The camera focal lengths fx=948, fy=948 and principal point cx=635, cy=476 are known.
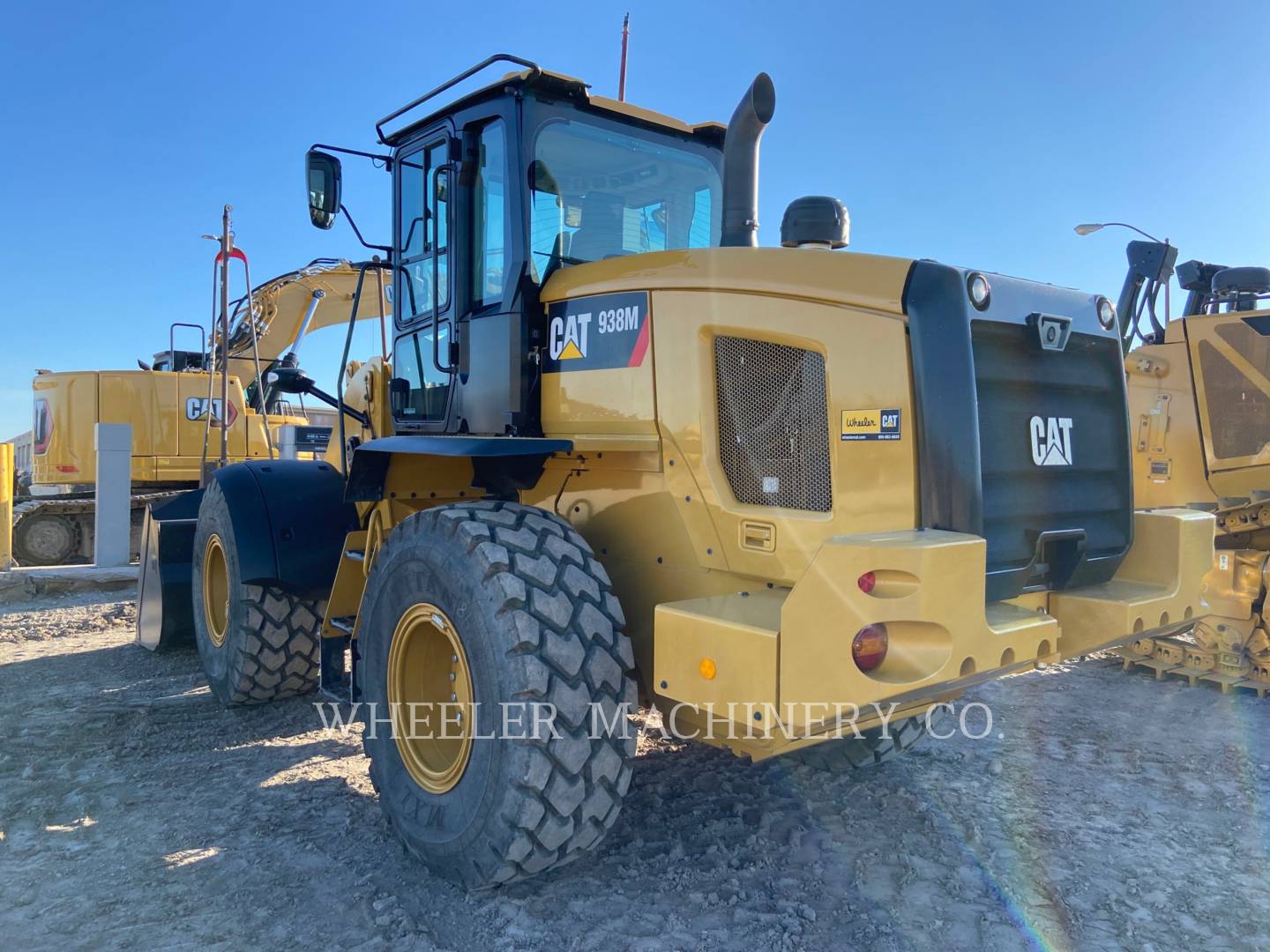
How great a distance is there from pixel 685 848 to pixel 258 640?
107 inches

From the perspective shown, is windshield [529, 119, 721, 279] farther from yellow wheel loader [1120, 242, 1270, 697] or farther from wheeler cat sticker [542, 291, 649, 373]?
yellow wheel loader [1120, 242, 1270, 697]

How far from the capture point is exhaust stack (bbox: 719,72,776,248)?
11.3 feet

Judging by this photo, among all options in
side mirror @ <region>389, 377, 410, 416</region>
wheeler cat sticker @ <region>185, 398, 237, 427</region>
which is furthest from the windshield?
wheeler cat sticker @ <region>185, 398, 237, 427</region>

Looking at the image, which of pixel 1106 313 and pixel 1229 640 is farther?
pixel 1229 640

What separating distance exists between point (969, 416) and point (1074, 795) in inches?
90.1

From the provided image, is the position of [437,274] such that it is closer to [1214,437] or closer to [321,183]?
[321,183]

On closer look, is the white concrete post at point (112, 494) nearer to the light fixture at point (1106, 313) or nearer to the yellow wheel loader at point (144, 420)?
the yellow wheel loader at point (144, 420)

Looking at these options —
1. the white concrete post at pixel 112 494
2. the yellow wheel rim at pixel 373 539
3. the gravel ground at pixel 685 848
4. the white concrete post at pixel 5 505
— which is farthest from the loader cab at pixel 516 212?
the white concrete post at pixel 5 505

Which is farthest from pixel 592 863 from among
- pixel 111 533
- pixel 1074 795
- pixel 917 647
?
pixel 111 533

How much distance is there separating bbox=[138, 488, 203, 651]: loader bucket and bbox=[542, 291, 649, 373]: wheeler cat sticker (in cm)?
371

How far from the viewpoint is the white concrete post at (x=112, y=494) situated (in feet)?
30.3

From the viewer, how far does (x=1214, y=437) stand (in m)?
7.10

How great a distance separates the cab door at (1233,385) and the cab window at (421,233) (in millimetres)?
5840

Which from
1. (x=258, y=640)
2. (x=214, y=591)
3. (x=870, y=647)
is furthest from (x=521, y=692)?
(x=214, y=591)
